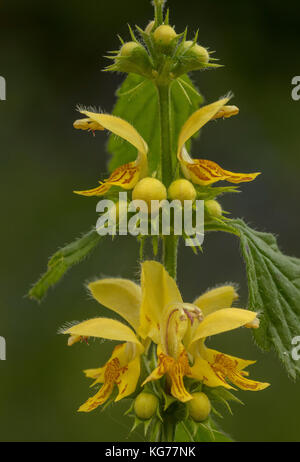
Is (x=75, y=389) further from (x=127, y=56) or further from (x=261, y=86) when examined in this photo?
(x=127, y=56)

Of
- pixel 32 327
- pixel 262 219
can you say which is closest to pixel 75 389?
pixel 32 327

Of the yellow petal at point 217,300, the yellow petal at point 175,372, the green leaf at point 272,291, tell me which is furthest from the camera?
the yellow petal at point 217,300

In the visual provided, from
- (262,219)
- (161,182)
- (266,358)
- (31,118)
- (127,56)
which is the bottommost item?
(161,182)

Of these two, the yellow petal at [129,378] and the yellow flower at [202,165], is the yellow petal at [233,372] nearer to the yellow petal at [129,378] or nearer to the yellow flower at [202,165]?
the yellow petal at [129,378]

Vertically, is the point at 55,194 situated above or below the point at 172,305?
above

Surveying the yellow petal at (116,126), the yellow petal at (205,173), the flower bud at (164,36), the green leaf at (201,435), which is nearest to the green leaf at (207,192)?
the yellow petal at (205,173)

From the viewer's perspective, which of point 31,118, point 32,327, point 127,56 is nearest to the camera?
point 127,56

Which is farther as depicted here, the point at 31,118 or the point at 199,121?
the point at 31,118
